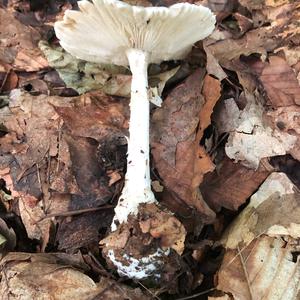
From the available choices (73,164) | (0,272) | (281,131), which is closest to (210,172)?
(281,131)

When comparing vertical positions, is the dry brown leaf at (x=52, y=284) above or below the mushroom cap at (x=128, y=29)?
below

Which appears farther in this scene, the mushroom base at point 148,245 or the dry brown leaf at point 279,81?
the dry brown leaf at point 279,81

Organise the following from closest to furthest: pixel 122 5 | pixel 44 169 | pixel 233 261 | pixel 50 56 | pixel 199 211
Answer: pixel 122 5 → pixel 233 261 → pixel 199 211 → pixel 44 169 → pixel 50 56

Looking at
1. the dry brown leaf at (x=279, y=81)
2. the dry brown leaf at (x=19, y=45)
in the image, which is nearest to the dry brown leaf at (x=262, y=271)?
the dry brown leaf at (x=279, y=81)

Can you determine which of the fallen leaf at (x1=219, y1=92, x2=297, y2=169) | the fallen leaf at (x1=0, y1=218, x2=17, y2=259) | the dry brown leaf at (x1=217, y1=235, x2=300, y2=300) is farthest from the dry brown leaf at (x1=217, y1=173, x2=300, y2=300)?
the fallen leaf at (x1=0, y1=218, x2=17, y2=259)

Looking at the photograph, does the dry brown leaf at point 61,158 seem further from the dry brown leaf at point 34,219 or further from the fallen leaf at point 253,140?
the fallen leaf at point 253,140

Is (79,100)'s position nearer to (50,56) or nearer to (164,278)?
(50,56)

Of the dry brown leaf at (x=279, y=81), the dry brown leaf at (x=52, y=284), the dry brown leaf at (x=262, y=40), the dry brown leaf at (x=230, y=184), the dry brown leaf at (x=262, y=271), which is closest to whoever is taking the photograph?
the dry brown leaf at (x=262, y=271)
